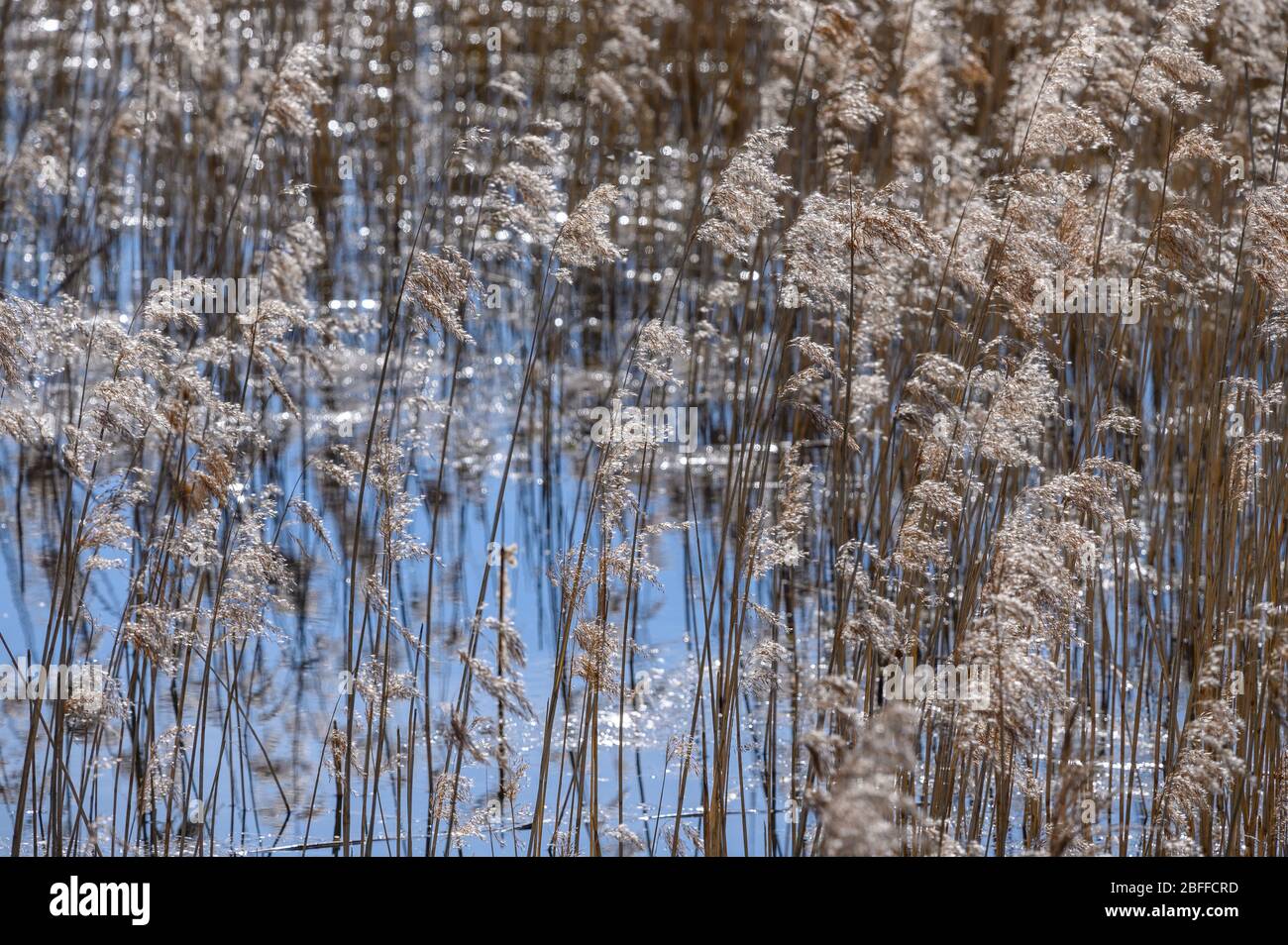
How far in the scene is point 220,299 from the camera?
464 centimetres

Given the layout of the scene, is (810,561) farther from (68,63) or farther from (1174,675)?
(68,63)

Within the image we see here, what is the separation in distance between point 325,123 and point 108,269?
132 centimetres

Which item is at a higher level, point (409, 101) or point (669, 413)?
point (409, 101)

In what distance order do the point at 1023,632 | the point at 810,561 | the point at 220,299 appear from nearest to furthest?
the point at 1023,632, the point at 810,561, the point at 220,299

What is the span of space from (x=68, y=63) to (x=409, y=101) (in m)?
3.24

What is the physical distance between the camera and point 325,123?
686cm
